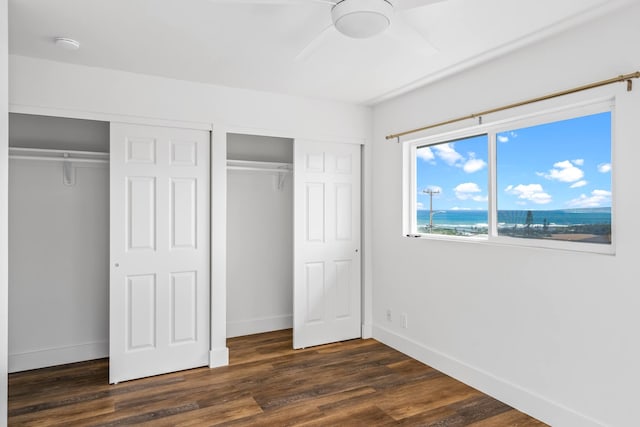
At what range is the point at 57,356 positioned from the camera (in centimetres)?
350

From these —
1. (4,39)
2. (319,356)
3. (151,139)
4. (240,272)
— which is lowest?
(319,356)

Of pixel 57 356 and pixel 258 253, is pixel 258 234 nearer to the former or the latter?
pixel 258 253

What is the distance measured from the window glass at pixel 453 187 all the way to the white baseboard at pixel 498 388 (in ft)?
3.41

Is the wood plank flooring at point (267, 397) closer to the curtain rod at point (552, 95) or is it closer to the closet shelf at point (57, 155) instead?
the closet shelf at point (57, 155)

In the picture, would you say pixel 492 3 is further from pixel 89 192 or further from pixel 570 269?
pixel 89 192

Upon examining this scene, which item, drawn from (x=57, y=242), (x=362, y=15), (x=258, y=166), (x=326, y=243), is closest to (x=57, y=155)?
(x=57, y=242)

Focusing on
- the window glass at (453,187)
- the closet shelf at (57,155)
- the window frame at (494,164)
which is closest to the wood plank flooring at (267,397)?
the window frame at (494,164)

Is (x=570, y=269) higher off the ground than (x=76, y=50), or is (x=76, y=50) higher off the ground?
(x=76, y=50)

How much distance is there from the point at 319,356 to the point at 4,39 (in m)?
3.18

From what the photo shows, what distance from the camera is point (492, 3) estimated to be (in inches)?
84.7

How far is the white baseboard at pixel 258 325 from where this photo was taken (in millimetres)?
4320

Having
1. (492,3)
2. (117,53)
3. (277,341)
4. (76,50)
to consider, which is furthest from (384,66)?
(277,341)

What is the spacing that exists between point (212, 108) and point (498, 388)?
3123mm

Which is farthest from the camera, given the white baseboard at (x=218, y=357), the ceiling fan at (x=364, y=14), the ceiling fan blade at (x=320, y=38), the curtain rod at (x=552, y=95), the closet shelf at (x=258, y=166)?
the closet shelf at (x=258, y=166)
